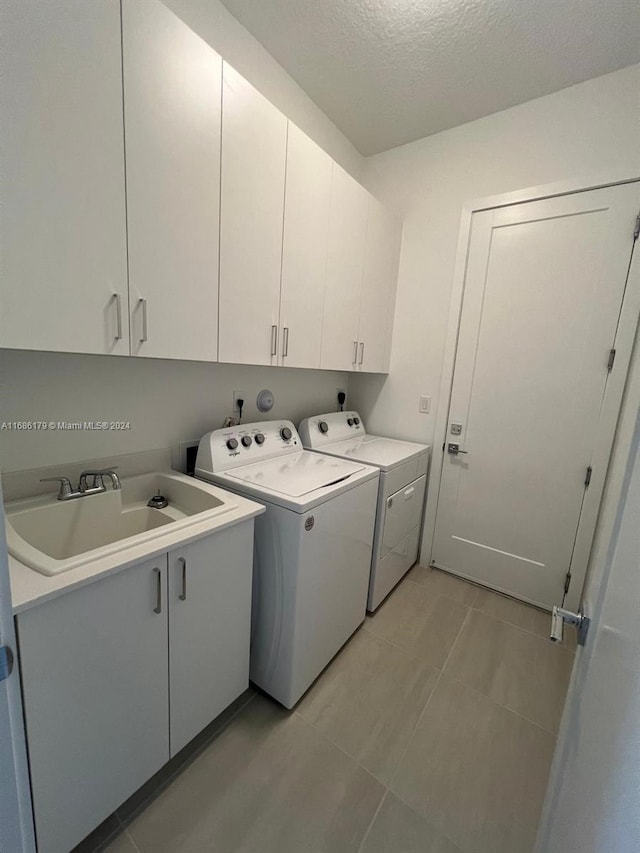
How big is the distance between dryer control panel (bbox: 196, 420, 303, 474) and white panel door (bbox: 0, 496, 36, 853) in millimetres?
986

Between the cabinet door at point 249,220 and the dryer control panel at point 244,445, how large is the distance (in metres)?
0.40

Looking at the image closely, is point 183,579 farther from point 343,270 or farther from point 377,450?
point 343,270

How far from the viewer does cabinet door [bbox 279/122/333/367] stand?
1.46 metres

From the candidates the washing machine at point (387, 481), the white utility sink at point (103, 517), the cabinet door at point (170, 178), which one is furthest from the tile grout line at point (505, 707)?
the cabinet door at point (170, 178)

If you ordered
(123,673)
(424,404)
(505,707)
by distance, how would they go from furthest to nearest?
1. (424,404)
2. (505,707)
3. (123,673)

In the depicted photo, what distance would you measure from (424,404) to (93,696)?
215 centimetres

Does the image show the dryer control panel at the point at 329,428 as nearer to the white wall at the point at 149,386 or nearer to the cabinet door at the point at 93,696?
the white wall at the point at 149,386

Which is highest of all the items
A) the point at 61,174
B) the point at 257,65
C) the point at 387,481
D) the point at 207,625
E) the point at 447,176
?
the point at 257,65

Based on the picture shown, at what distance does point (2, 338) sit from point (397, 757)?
1805 millimetres

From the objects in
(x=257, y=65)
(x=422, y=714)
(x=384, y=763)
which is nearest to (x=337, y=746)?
(x=384, y=763)

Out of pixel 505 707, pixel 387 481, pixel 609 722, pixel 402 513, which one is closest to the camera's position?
pixel 609 722

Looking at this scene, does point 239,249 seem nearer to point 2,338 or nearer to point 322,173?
point 322,173

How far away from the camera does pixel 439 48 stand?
1556 mm

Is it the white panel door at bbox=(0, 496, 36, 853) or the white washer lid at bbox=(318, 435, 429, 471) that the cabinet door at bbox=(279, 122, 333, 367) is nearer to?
the white washer lid at bbox=(318, 435, 429, 471)
